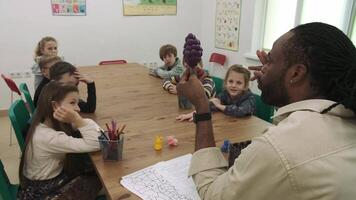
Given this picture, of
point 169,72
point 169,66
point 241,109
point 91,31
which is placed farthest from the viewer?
point 91,31

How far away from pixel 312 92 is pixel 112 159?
81 cm

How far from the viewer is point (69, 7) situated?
3959mm

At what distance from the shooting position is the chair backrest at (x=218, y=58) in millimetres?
4461

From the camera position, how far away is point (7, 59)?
378 centimetres

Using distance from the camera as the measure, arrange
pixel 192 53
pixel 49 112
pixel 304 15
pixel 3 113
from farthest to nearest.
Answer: pixel 3 113 → pixel 304 15 → pixel 49 112 → pixel 192 53

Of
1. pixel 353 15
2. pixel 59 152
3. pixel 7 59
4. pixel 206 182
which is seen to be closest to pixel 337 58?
pixel 206 182

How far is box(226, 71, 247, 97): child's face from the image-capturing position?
1993mm

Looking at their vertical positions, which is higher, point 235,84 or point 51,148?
point 235,84

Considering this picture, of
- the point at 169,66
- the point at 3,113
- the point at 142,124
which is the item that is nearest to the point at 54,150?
the point at 142,124

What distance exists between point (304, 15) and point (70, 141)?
3.09 meters

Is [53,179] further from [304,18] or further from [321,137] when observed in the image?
[304,18]

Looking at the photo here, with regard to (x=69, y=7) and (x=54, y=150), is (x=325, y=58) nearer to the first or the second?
(x=54, y=150)

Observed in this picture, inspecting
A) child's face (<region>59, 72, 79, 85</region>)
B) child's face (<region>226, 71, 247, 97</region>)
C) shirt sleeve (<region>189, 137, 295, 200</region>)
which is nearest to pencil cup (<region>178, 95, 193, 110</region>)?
child's face (<region>226, 71, 247, 97</region>)

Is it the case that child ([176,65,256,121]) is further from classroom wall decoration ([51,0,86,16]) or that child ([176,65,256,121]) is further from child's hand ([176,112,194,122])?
classroom wall decoration ([51,0,86,16])
